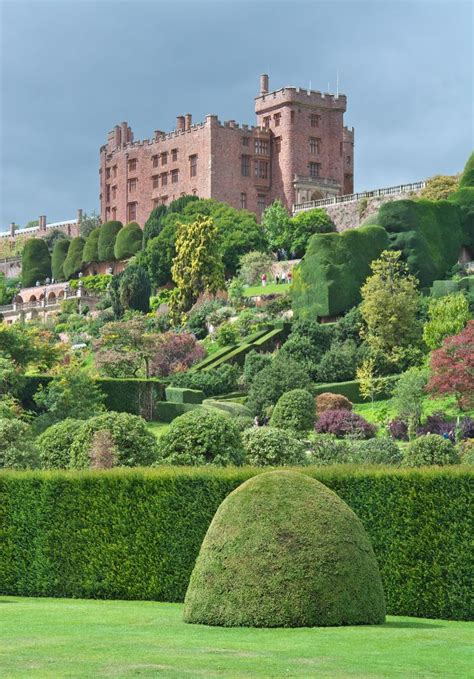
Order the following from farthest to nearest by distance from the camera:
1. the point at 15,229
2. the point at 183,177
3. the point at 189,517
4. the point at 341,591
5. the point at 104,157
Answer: the point at 15,229, the point at 104,157, the point at 183,177, the point at 189,517, the point at 341,591

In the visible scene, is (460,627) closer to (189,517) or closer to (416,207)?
(189,517)

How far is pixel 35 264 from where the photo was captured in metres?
92.4

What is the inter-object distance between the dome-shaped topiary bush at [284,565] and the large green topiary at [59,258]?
76.9 m

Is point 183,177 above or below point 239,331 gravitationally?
above

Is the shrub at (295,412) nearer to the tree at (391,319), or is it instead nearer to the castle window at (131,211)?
the tree at (391,319)

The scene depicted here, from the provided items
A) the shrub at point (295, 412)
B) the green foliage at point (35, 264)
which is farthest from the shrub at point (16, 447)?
the green foliage at point (35, 264)

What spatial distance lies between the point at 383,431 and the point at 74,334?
2938 centimetres

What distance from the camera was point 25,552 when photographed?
18.9 meters

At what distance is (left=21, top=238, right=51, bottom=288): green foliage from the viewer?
91.8 meters

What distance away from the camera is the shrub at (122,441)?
25.0 metres

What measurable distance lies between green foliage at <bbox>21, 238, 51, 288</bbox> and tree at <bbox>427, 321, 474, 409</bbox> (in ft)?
186

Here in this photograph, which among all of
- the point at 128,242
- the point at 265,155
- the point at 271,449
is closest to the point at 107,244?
the point at 128,242

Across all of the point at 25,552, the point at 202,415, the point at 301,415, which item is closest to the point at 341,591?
the point at 25,552

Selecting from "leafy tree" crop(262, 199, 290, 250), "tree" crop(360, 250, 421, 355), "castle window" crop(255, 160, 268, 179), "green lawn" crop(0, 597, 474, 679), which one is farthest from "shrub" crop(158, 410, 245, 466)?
"castle window" crop(255, 160, 268, 179)
